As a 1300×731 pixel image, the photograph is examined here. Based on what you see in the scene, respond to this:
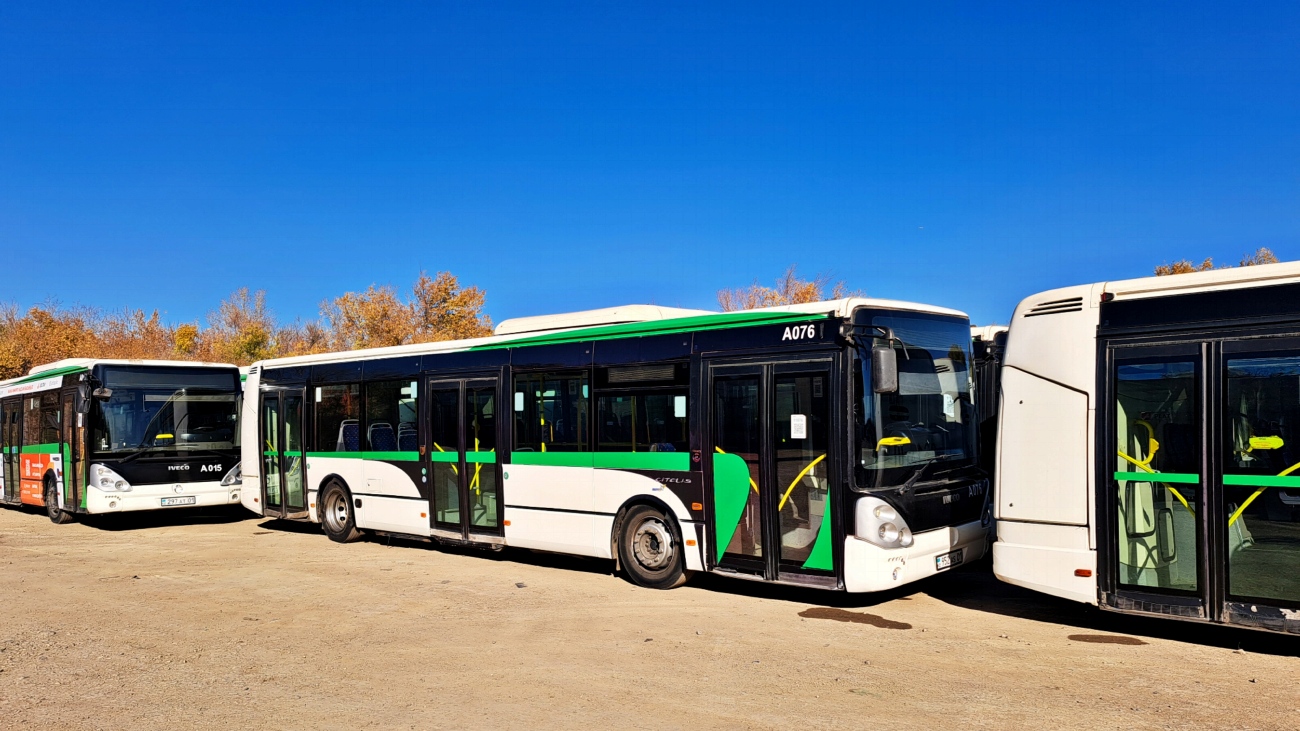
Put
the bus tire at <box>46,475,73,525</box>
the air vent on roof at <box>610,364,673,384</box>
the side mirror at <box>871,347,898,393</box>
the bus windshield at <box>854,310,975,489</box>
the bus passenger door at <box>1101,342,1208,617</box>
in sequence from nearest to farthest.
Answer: the bus passenger door at <box>1101,342,1208,617</box>
the side mirror at <box>871,347,898,393</box>
the bus windshield at <box>854,310,975,489</box>
the air vent on roof at <box>610,364,673,384</box>
the bus tire at <box>46,475,73,525</box>

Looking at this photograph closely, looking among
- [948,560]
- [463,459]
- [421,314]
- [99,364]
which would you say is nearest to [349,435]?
[463,459]

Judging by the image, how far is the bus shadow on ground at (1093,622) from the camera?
8039 millimetres

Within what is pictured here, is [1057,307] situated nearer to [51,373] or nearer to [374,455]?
[374,455]

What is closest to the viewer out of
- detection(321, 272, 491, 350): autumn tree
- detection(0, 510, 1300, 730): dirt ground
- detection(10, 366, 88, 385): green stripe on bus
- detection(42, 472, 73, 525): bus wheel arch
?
detection(0, 510, 1300, 730): dirt ground

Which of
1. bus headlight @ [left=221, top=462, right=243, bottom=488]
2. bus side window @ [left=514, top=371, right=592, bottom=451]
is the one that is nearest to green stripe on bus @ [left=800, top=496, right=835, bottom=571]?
bus side window @ [left=514, top=371, right=592, bottom=451]

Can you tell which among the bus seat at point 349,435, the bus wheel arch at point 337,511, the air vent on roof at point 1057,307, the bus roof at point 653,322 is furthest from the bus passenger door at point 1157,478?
the bus wheel arch at point 337,511

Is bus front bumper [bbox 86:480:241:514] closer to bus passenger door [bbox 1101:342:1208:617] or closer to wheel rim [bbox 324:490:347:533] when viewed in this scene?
wheel rim [bbox 324:490:347:533]

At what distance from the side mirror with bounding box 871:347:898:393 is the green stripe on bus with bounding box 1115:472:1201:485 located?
6.42 feet

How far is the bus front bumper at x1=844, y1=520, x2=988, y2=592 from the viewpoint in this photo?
9.02 metres

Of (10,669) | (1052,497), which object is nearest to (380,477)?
(10,669)

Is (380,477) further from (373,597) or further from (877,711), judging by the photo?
(877,711)

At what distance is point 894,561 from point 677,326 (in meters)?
3.52

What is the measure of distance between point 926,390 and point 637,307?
12.2 ft

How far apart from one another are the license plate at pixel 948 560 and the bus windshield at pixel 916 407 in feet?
2.64
